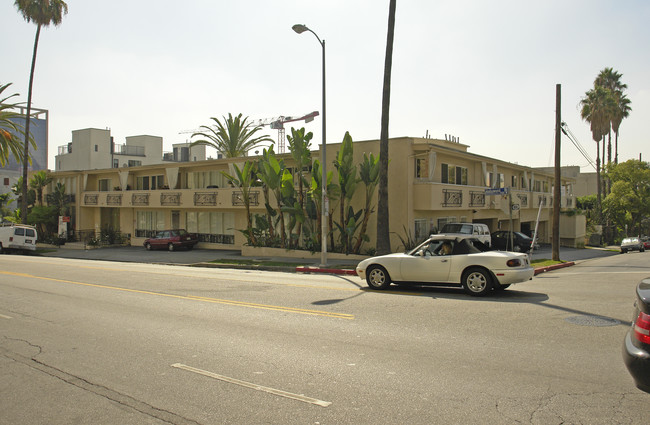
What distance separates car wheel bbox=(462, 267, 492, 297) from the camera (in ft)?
37.4

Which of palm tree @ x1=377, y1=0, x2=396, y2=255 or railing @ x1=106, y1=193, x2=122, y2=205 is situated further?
railing @ x1=106, y1=193, x2=122, y2=205

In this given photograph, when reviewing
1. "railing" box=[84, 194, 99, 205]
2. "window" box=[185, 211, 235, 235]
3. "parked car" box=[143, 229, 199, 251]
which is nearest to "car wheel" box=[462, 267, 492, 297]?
"window" box=[185, 211, 235, 235]

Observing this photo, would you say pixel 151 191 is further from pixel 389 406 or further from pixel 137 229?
pixel 389 406

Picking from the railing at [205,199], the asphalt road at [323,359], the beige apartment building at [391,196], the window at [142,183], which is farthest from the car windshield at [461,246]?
the window at [142,183]

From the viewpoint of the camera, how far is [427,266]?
480 inches

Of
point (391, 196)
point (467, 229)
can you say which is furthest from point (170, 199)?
point (467, 229)

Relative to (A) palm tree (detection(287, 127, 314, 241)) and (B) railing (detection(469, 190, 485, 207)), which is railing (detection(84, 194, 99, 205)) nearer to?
(A) palm tree (detection(287, 127, 314, 241))

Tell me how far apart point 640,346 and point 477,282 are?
7144 millimetres

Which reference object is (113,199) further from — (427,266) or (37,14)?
(427,266)

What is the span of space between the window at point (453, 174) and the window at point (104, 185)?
29.4 meters

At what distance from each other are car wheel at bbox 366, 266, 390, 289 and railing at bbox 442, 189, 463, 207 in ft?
42.5

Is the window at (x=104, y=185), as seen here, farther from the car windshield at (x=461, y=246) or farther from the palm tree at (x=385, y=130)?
the car windshield at (x=461, y=246)

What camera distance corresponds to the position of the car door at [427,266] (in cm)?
1198

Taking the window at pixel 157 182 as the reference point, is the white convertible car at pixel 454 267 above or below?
below
